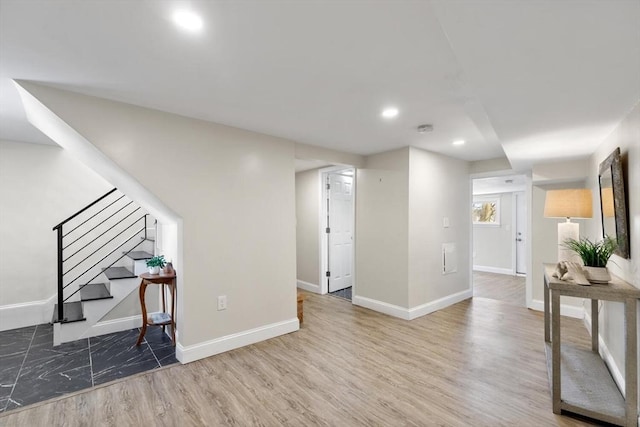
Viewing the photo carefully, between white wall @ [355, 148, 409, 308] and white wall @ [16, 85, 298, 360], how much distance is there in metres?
1.33

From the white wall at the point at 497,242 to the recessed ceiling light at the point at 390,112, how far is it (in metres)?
6.03

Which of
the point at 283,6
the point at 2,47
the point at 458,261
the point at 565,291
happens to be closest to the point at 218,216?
the point at 2,47

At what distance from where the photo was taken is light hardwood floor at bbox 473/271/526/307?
16.5 feet

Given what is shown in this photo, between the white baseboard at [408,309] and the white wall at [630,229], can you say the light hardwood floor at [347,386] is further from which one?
the white wall at [630,229]

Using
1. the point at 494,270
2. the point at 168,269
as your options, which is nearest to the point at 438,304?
the point at 168,269

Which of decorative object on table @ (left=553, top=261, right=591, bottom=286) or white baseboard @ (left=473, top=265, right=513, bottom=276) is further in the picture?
white baseboard @ (left=473, top=265, right=513, bottom=276)

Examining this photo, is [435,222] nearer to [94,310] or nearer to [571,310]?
[571,310]

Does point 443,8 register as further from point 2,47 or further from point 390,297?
point 390,297

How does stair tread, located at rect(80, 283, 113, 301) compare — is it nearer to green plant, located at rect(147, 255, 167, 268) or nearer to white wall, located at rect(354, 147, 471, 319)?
green plant, located at rect(147, 255, 167, 268)

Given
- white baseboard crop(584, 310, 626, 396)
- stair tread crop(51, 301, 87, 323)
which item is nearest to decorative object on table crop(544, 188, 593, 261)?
white baseboard crop(584, 310, 626, 396)

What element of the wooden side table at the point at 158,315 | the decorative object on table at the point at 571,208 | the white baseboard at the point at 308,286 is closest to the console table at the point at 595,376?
the decorative object on table at the point at 571,208

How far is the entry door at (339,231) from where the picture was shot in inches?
213

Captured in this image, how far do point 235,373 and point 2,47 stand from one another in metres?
2.70

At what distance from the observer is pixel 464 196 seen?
4.91 m
